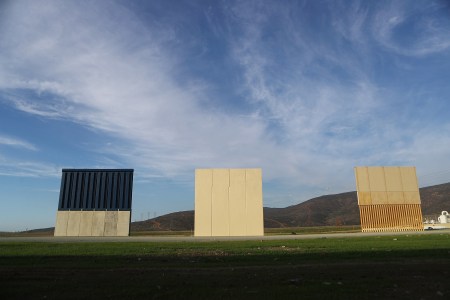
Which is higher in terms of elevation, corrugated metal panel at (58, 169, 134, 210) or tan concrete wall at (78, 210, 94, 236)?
corrugated metal panel at (58, 169, 134, 210)

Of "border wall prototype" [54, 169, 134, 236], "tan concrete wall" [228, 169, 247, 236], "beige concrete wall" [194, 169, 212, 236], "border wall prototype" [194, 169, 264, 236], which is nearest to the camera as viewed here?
"tan concrete wall" [228, 169, 247, 236]

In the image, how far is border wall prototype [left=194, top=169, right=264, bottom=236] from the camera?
42.4 meters

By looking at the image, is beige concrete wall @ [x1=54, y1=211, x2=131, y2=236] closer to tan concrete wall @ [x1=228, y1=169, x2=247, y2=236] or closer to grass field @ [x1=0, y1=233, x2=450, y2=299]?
tan concrete wall @ [x1=228, y1=169, x2=247, y2=236]

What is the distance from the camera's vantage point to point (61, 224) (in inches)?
1708

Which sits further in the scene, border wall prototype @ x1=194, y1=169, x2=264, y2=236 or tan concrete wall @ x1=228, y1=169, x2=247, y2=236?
border wall prototype @ x1=194, y1=169, x2=264, y2=236

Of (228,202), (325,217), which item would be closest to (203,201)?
(228,202)

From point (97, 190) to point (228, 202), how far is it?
16477 millimetres

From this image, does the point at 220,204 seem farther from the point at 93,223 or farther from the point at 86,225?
the point at 86,225

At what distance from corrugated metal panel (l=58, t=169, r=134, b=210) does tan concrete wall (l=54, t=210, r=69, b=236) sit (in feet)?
3.25

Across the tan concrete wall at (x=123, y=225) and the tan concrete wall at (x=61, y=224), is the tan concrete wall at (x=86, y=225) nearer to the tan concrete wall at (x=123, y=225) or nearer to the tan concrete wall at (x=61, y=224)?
the tan concrete wall at (x=61, y=224)

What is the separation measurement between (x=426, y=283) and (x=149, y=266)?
7848mm

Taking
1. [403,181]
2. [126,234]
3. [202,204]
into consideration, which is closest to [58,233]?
[126,234]

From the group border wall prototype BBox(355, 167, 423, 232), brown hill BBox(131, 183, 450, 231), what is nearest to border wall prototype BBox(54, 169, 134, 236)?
border wall prototype BBox(355, 167, 423, 232)

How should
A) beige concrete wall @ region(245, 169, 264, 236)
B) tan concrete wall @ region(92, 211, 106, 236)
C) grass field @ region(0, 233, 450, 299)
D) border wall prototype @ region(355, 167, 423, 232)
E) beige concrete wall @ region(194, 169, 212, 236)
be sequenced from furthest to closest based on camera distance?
1. border wall prototype @ region(355, 167, 423, 232)
2. tan concrete wall @ region(92, 211, 106, 236)
3. beige concrete wall @ region(194, 169, 212, 236)
4. beige concrete wall @ region(245, 169, 264, 236)
5. grass field @ region(0, 233, 450, 299)
